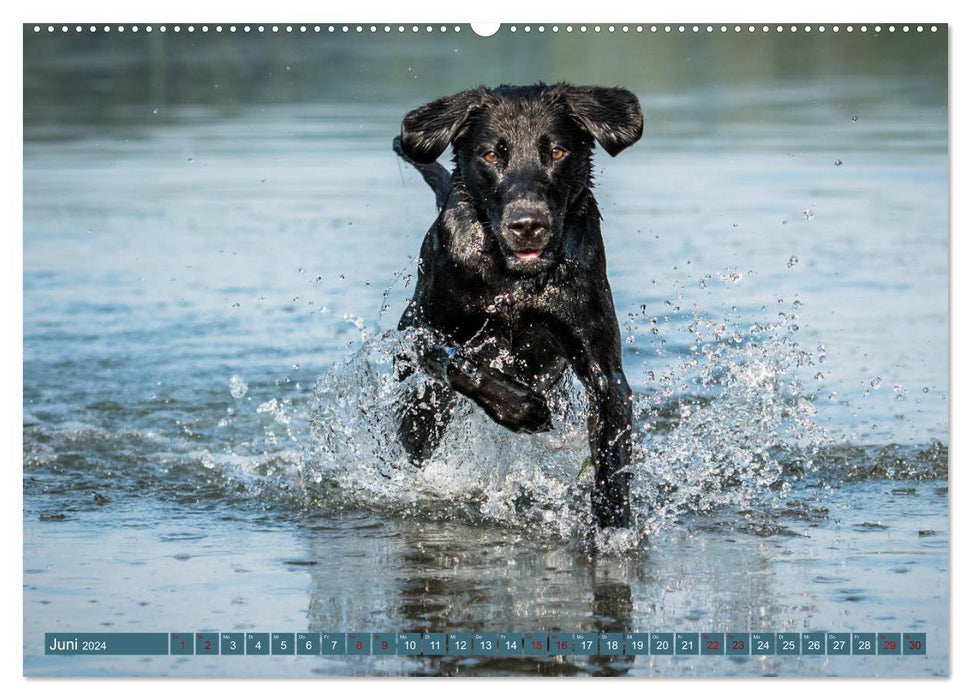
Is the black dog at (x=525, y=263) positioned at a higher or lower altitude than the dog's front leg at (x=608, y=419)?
higher

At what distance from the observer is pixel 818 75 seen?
13.1 metres

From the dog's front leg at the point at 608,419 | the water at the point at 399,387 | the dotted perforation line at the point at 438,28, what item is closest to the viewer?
the water at the point at 399,387

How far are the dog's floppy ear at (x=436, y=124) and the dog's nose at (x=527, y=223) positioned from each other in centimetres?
49

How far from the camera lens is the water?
16.2 ft

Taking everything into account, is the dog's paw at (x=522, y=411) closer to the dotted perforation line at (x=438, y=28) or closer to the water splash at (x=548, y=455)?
the water splash at (x=548, y=455)

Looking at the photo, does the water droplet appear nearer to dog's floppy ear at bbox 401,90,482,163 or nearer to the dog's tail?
the dog's tail

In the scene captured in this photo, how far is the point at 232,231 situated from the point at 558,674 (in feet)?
22.3

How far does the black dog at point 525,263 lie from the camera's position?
549 cm

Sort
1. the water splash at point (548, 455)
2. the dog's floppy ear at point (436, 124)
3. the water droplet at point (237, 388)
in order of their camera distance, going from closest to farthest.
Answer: the dog's floppy ear at point (436, 124)
the water splash at point (548, 455)
the water droplet at point (237, 388)

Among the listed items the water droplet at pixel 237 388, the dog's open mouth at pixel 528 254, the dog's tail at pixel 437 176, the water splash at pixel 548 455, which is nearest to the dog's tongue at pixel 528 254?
the dog's open mouth at pixel 528 254

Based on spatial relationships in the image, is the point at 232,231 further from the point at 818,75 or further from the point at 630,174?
the point at 818,75

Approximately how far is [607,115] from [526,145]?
33 cm

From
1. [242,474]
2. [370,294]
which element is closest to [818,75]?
[370,294]

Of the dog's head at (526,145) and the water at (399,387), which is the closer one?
the water at (399,387)
